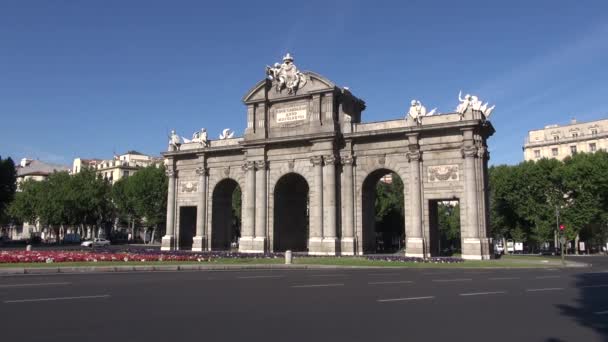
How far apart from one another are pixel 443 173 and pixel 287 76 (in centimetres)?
1687

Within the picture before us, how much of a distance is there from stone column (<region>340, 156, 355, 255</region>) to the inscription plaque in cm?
588

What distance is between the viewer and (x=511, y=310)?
12.4 meters

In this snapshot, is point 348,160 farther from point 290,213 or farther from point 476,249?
point 476,249

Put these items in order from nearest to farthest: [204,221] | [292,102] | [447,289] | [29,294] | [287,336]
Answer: [287,336]
[29,294]
[447,289]
[292,102]
[204,221]

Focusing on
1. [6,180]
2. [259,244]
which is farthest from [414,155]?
[6,180]

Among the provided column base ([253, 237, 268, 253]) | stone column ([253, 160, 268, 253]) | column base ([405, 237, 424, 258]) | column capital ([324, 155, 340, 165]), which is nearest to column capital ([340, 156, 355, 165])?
column capital ([324, 155, 340, 165])

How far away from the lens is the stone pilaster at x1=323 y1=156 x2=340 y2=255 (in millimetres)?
43050

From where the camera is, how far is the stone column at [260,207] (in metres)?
46.3

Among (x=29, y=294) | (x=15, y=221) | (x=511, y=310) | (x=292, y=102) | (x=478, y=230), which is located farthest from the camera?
(x=15, y=221)

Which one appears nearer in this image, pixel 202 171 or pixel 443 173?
pixel 443 173

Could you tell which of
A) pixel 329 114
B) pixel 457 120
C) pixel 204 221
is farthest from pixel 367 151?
pixel 204 221

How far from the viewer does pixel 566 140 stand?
94438 mm

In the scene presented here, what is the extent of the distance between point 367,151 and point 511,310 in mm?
32315

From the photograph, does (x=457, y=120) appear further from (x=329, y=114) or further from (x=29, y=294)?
(x=29, y=294)
